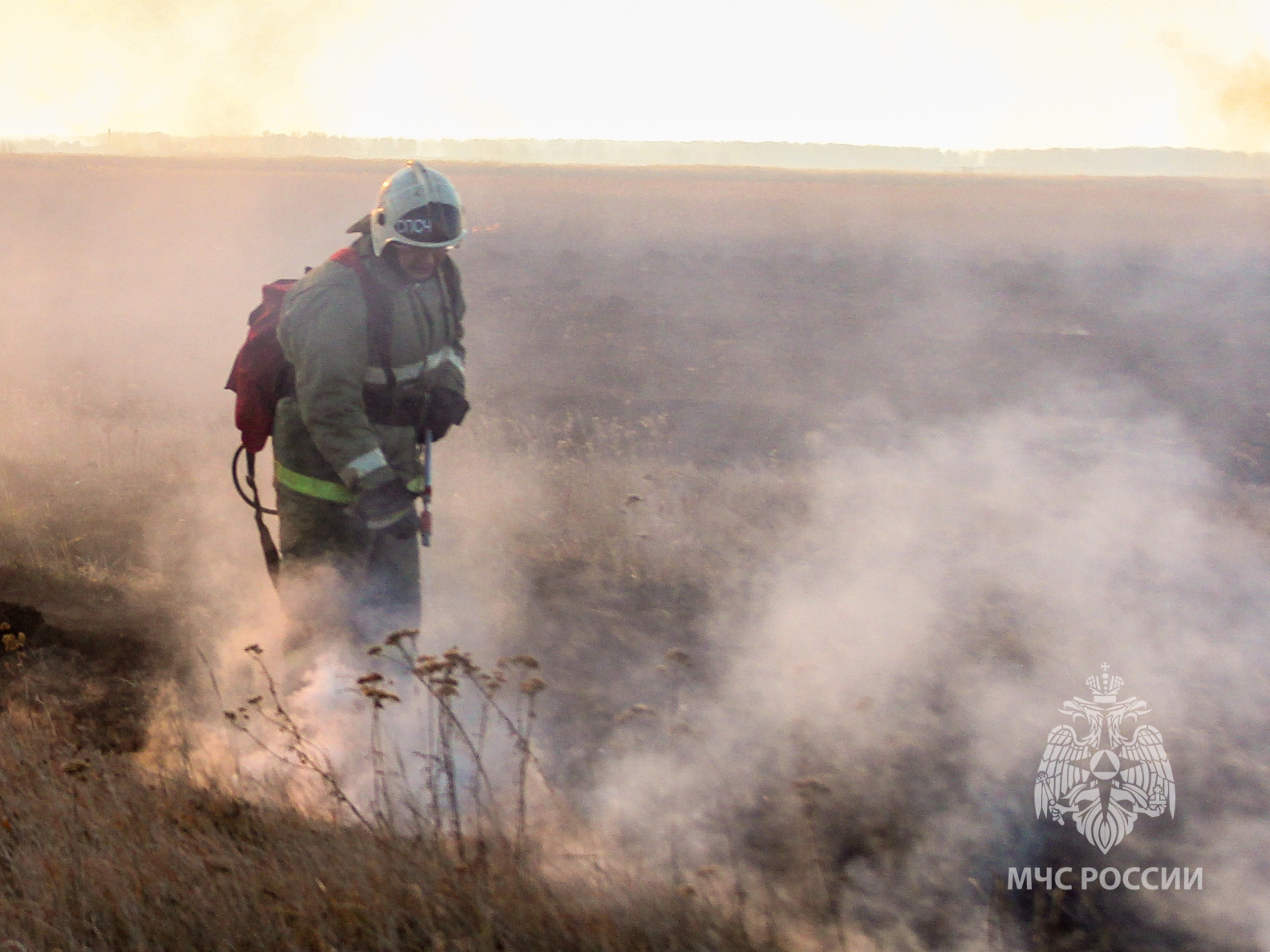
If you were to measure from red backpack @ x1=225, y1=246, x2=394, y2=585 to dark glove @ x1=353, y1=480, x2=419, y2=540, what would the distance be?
1.33ft

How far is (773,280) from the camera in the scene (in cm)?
2009

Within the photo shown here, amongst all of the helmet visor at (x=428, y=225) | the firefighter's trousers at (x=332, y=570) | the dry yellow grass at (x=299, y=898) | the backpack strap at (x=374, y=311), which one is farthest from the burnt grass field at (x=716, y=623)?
the helmet visor at (x=428, y=225)

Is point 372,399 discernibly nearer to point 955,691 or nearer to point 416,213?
point 416,213

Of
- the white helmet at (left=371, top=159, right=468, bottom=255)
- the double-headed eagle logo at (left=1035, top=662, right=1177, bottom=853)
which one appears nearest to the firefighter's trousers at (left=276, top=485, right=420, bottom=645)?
the white helmet at (left=371, top=159, right=468, bottom=255)

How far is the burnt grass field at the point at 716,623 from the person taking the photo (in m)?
2.30

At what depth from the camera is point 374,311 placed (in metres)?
3.25

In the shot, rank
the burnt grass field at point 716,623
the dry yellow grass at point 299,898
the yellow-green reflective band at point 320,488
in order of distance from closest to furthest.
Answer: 1. the dry yellow grass at point 299,898
2. the burnt grass field at point 716,623
3. the yellow-green reflective band at point 320,488

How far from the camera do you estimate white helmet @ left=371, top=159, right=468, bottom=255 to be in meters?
3.22

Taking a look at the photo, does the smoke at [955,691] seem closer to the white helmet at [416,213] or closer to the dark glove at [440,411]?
the dark glove at [440,411]

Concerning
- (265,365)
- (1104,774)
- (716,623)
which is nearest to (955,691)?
(1104,774)

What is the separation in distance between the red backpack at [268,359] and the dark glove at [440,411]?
20cm

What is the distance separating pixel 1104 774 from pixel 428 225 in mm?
3251

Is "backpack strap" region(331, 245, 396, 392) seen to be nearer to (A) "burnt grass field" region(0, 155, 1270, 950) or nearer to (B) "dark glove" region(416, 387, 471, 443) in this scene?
(B) "dark glove" region(416, 387, 471, 443)

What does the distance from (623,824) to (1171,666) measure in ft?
9.91
